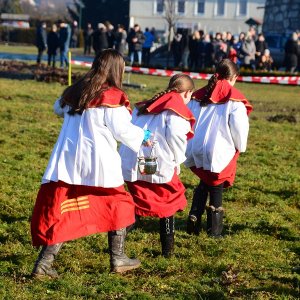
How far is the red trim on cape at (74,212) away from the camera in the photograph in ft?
18.9

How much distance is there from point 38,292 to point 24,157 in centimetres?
563

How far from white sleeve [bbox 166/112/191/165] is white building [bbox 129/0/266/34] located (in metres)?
68.5

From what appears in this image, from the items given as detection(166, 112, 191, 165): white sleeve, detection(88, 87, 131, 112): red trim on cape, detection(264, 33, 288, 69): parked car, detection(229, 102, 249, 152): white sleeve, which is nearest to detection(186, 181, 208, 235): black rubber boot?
detection(229, 102, 249, 152): white sleeve

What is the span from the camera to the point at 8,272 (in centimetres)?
597

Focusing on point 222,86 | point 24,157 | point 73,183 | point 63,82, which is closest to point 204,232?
point 222,86

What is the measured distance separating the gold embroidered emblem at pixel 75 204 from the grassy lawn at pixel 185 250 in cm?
55

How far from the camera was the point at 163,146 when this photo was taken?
251 inches

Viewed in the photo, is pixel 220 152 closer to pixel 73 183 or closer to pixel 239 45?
pixel 73 183

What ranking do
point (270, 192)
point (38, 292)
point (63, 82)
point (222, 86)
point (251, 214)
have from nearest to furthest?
point (38, 292), point (222, 86), point (251, 214), point (270, 192), point (63, 82)

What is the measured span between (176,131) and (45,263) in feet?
5.12

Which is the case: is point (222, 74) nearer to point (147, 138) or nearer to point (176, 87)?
point (176, 87)

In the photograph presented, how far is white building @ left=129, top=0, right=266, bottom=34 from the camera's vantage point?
74.1m

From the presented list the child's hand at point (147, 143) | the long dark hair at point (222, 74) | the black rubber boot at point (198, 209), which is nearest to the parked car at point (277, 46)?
the black rubber boot at point (198, 209)

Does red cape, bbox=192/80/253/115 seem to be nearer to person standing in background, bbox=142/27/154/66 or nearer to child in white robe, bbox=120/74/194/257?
child in white robe, bbox=120/74/194/257
